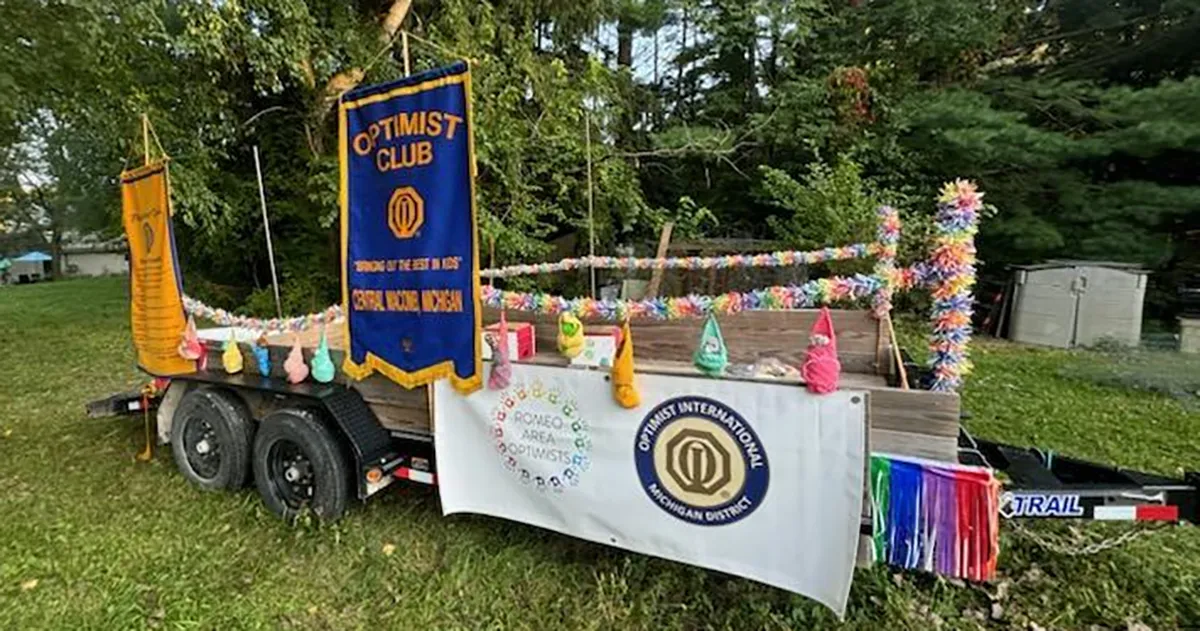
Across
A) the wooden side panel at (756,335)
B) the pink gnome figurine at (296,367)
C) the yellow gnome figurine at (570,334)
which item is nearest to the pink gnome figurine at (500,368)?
the yellow gnome figurine at (570,334)

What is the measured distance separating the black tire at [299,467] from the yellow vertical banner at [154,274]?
0.81m

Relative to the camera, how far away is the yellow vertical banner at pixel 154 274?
3.42 meters

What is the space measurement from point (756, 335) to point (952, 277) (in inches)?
40.2

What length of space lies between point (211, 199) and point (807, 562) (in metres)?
7.94

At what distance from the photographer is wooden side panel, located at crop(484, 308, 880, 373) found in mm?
3004

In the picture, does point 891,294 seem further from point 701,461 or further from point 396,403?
point 396,403

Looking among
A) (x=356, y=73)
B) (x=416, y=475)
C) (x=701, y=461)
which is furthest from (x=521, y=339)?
(x=356, y=73)

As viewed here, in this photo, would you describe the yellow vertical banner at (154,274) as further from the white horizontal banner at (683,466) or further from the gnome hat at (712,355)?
the gnome hat at (712,355)

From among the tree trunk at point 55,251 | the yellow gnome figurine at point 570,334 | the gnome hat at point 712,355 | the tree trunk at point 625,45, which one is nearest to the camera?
the gnome hat at point 712,355

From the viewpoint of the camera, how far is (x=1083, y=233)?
27.7ft

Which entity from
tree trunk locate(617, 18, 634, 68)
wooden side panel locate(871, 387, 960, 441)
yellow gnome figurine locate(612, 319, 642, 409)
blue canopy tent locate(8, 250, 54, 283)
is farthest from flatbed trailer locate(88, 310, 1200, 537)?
blue canopy tent locate(8, 250, 54, 283)

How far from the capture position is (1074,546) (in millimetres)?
2498

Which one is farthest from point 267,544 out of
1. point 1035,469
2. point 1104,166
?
point 1104,166

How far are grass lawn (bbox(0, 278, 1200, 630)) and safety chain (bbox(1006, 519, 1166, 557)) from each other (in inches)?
1.7
